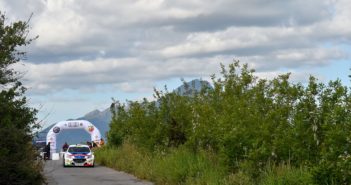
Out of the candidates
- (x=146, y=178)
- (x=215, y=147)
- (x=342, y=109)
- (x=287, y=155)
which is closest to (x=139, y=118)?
(x=146, y=178)

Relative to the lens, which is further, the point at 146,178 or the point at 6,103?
the point at 146,178

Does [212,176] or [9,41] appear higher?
[9,41]

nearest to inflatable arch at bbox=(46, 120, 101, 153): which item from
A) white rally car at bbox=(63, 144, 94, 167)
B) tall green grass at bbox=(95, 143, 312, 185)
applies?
white rally car at bbox=(63, 144, 94, 167)

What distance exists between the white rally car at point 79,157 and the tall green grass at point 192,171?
6.18 m

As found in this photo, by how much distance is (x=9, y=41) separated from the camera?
17.1 metres

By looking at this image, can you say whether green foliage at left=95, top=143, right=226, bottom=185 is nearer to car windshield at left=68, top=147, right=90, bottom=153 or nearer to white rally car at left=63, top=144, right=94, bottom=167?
white rally car at left=63, top=144, right=94, bottom=167

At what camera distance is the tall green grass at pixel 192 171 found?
13.5 m

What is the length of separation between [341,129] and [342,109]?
0.42m

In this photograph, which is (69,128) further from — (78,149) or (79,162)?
(79,162)

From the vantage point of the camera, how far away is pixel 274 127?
15.0 meters

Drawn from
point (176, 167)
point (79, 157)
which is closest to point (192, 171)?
point (176, 167)

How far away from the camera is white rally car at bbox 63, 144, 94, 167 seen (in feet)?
123

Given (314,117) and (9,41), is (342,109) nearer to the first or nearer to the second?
(314,117)

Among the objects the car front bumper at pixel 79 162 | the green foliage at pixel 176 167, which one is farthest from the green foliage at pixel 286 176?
the car front bumper at pixel 79 162
